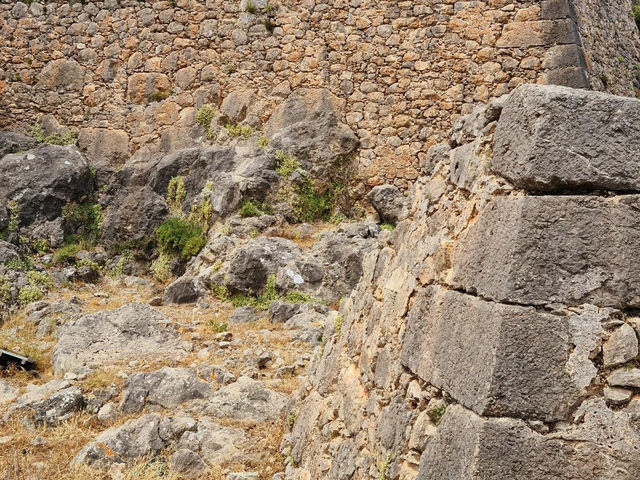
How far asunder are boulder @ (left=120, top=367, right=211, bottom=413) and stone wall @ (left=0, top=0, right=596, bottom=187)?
16.0 feet

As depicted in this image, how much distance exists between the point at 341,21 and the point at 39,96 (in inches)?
214

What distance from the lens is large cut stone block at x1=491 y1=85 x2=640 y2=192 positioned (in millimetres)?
2676

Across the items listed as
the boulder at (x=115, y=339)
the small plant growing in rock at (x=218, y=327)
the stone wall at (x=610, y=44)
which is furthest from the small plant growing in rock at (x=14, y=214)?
the stone wall at (x=610, y=44)

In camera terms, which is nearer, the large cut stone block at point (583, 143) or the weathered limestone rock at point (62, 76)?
the large cut stone block at point (583, 143)

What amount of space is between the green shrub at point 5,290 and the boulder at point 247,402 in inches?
167

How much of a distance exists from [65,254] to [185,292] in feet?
8.02

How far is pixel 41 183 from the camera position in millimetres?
10930

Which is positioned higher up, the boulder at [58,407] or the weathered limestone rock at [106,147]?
the weathered limestone rock at [106,147]

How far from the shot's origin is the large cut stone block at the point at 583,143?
2676mm

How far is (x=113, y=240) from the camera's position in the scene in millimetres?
10805

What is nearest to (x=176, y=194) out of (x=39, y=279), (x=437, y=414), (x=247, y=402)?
(x=39, y=279)

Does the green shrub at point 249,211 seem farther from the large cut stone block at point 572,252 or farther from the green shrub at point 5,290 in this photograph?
the large cut stone block at point 572,252

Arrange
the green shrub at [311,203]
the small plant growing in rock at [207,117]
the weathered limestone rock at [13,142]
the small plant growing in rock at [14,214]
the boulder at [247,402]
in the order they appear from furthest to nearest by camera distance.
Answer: the weathered limestone rock at [13,142] < the small plant growing in rock at [207,117] < the small plant growing in rock at [14,214] < the green shrub at [311,203] < the boulder at [247,402]

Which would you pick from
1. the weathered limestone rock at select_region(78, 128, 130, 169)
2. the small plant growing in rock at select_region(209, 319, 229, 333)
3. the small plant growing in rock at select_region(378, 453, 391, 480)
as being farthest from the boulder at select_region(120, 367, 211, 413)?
the weathered limestone rock at select_region(78, 128, 130, 169)
